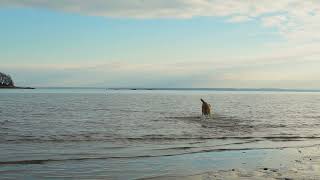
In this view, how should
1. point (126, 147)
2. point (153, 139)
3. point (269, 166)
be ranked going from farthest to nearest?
point (153, 139)
point (126, 147)
point (269, 166)

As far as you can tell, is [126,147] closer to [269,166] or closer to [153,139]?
[153,139]

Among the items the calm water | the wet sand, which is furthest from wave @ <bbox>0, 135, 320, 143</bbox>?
the wet sand

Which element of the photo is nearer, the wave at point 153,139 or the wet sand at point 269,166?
the wet sand at point 269,166

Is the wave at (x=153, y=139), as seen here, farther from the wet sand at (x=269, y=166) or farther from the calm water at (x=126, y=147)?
the wet sand at (x=269, y=166)

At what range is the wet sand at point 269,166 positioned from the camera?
1299 cm

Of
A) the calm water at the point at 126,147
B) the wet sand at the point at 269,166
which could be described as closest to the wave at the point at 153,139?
the calm water at the point at 126,147

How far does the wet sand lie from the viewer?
1299 centimetres

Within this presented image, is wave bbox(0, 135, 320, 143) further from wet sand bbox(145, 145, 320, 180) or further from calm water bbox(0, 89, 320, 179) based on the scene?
wet sand bbox(145, 145, 320, 180)

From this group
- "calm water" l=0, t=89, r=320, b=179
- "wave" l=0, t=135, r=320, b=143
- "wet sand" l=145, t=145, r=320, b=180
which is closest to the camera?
"wet sand" l=145, t=145, r=320, b=180

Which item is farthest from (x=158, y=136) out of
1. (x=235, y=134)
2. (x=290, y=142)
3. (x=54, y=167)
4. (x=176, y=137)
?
(x=54, y=167)

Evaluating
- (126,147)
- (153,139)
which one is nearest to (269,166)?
(126,147)

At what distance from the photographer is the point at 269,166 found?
1502 cm

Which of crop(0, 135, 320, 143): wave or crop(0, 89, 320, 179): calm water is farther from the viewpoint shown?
crop(0, 135, 320, 143): wave

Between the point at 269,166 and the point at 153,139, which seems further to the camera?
the point at 153,139
